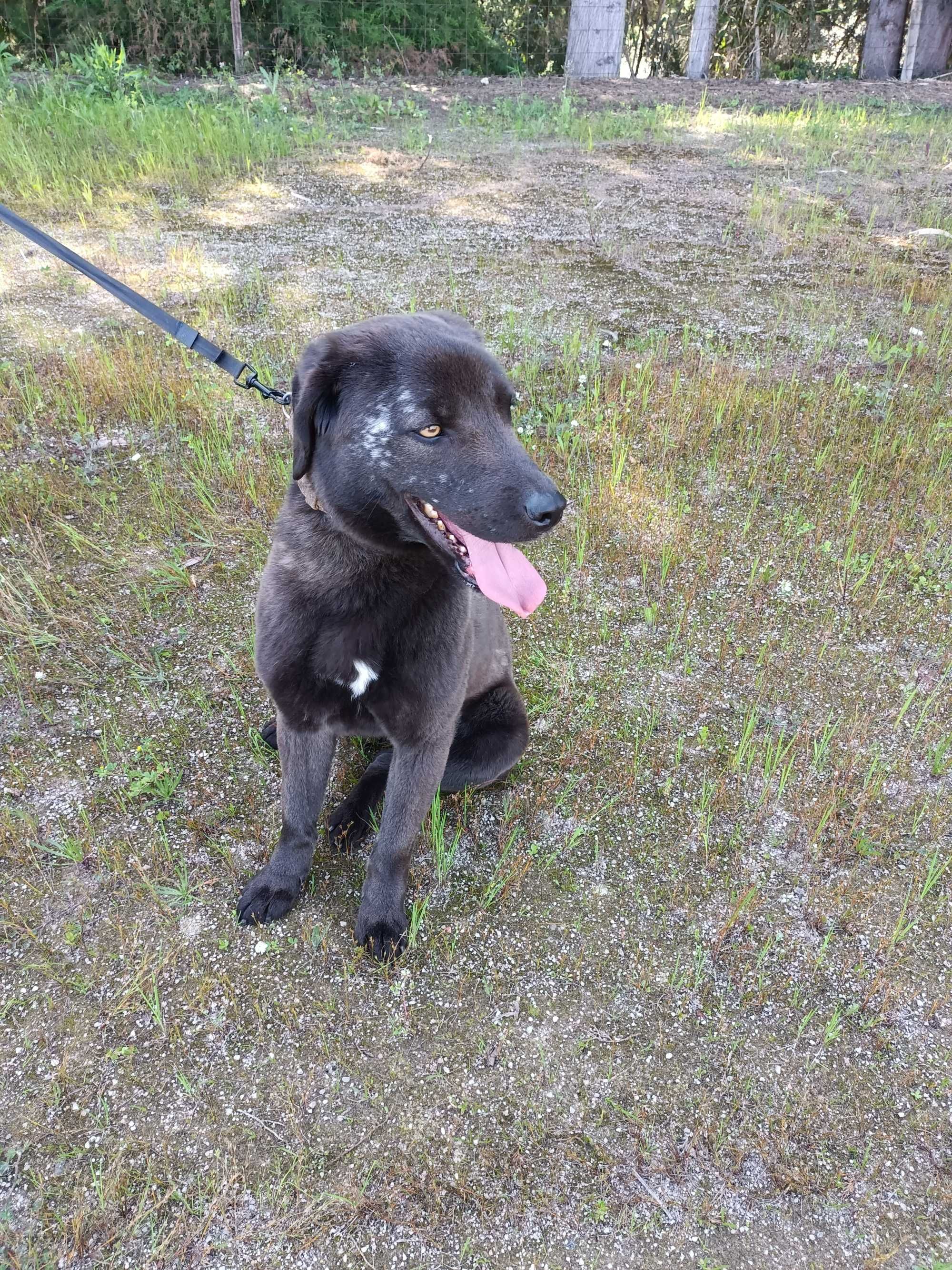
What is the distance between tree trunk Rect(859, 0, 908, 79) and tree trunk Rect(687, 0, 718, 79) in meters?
3.17

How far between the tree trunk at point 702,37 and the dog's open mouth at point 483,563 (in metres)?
15.6

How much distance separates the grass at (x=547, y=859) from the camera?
177cm

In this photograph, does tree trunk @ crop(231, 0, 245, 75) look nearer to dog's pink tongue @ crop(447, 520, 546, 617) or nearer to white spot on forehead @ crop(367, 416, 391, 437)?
white spot on forehead @ crop(367, 416, 391, 437)

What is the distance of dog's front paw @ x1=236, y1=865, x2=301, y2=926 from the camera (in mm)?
2258

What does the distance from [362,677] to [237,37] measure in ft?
42.8

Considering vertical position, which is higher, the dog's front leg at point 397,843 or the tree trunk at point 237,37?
the tree trunk at point 237,37

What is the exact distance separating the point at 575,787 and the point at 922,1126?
1.30m

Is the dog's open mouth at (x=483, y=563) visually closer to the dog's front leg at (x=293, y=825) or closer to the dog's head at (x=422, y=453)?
the dog's head at (x=422, y=453)

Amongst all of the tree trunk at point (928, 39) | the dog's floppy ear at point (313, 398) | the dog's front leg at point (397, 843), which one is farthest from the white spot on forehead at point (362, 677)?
the tree trunk at point (928, 39)

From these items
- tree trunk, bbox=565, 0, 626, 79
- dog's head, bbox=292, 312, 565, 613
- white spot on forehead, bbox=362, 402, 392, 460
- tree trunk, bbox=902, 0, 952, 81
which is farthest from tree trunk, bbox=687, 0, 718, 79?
white spot on forehead, bbox=362, 402, 392, 460

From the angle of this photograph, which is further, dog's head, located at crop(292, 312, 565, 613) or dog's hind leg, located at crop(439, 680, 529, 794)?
dog's hind leg, located at crop(439, 680, 529, 794)

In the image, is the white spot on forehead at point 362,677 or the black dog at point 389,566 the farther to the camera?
the white spot on forehead at point 362,677

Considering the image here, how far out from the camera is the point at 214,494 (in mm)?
3783

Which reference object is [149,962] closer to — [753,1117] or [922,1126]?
[753,1117]
